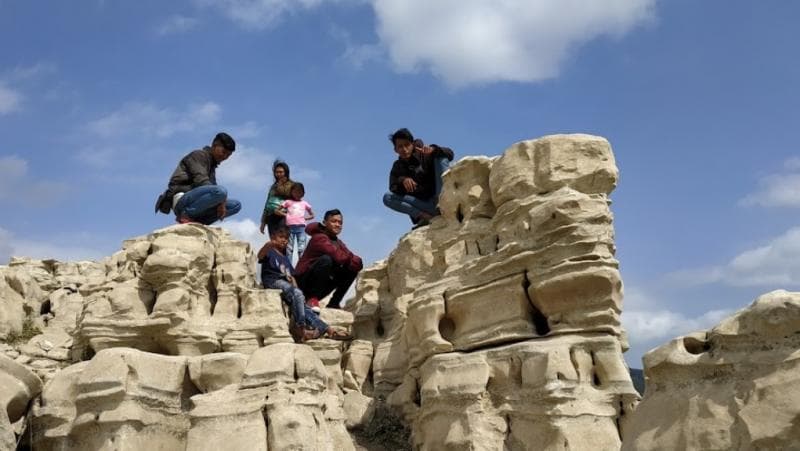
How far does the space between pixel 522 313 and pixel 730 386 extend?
167 inches

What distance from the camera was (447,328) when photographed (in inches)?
426

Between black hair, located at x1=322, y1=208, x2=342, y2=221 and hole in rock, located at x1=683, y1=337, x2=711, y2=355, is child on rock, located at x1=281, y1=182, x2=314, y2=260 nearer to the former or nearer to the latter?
black hair, located at x1=322, y1=208, x2=342, y2=221

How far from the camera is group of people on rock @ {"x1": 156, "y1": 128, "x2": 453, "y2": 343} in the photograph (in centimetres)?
1216

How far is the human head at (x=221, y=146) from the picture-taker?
12578mm

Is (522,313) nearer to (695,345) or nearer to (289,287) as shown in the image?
(695,345)

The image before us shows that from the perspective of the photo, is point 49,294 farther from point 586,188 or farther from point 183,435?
point 586,188

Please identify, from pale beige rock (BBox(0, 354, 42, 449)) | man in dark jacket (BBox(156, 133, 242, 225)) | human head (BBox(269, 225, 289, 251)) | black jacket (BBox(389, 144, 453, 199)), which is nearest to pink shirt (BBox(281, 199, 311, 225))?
human head (BBox(269, 225, 289, 251))

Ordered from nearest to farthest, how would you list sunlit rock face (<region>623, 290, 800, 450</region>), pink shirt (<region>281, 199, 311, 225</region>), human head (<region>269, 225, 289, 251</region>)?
1. sunlit rock face (<region>623, 290, 800, 450</region>)
2. human head (<region>269, 225, 289, 251</region>)
3. pink shirt (<region>281, 199, 311, 225</region>)

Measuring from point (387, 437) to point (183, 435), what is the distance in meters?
A: 3.08

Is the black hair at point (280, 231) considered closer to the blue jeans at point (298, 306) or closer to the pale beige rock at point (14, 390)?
the blue jeans at point (298, 306)

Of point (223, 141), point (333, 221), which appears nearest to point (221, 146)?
point (223, 141)

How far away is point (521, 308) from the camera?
9.87m

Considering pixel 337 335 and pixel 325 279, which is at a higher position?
pixel 325 279

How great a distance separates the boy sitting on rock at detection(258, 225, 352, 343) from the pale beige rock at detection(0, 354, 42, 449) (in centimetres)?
371
